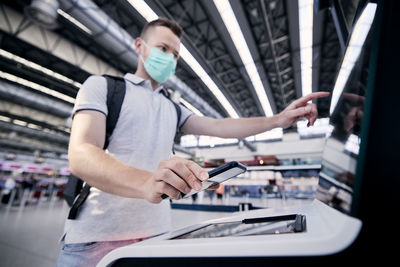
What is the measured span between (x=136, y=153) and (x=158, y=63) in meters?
0.50

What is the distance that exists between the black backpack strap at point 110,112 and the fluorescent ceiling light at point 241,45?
3.03 m

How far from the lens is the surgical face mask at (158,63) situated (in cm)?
94

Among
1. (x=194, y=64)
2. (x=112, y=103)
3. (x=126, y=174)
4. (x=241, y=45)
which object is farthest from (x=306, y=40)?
(x=126, y=174)

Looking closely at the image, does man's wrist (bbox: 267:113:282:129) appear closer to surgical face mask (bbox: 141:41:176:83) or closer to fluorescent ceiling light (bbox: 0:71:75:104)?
surgical face mask (bbox: 141:41:176:83)

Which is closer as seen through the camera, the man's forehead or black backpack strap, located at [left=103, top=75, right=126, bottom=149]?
black backpack strap, located at [left=103, top=75, right=126, bottom=149]

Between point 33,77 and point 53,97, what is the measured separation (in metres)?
1.47

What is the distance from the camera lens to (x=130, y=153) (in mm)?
690

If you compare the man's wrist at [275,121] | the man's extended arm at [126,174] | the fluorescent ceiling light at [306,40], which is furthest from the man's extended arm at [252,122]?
the fluorescent ceiling light at [306,40]

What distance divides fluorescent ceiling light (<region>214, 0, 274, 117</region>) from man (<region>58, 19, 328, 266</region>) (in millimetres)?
2703

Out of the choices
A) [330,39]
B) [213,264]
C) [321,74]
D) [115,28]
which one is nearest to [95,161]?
[213,264]

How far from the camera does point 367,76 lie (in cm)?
19

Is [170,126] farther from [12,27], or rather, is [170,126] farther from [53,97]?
[53,97]

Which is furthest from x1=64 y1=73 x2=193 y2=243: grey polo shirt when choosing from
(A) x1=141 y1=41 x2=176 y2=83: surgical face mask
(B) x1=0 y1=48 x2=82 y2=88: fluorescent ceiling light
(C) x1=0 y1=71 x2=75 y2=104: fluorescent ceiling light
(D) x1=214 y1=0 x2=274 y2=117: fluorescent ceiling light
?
(C) x1=0 y1=71 x2=75 y2=104: fluorescent ceiling light

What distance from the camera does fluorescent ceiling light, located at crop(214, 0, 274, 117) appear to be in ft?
10.3
